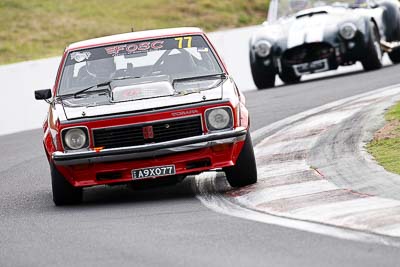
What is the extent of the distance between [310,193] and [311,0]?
40.7 ft

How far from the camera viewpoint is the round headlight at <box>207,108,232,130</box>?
30.7 ft

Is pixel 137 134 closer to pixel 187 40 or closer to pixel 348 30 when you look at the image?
pixel 187 40

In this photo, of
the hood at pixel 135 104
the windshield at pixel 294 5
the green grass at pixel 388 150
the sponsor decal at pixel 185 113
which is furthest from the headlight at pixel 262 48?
the sponsor decal at pixel 185 113

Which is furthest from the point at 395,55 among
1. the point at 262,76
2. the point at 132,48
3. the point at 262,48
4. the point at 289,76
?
the point at 132,48

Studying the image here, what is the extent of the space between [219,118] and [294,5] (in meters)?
11.6

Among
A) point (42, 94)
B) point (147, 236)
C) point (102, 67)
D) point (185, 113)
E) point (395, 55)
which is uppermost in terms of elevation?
point (102, 67)

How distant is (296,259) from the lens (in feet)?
21.4

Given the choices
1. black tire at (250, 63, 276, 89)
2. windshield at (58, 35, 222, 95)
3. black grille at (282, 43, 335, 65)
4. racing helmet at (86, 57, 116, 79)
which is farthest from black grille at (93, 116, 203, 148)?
black tire at (250, 63, 276, 89)

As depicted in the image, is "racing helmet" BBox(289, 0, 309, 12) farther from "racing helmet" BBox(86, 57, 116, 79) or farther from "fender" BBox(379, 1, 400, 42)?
"racing helmet" BBox(86, 57, 116, 79)

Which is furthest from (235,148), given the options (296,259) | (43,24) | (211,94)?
(43,24)

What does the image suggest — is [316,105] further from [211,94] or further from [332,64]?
[211,94]

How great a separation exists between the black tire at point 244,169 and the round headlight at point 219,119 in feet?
0.80

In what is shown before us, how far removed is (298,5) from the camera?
2073 cm

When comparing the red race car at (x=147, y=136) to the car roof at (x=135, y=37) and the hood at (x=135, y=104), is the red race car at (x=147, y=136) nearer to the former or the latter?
the hood at (x=135, y=104)
